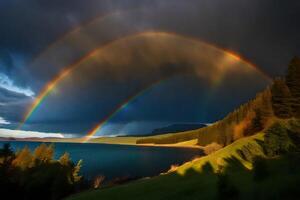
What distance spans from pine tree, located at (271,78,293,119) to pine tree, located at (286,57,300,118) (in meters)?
1.21

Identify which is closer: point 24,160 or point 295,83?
point 24,160

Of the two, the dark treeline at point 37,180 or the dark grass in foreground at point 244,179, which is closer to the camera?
the dark grass in foreground at point 244,179

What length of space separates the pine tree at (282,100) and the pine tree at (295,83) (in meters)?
1.21

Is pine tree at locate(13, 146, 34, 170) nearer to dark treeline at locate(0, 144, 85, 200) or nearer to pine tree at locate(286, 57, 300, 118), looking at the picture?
dark treeline at locate(0, 144, 85, 200)

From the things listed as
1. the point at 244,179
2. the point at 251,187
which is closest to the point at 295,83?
the point at 244,179

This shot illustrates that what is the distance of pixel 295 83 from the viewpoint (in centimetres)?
7706

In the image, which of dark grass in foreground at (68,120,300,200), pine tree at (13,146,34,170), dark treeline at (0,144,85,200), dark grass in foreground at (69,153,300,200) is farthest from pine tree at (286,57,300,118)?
pine tree at (13,146,34,170)

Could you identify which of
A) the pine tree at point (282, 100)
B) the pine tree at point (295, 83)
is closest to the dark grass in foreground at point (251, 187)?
the pine tree at point (282, 100)

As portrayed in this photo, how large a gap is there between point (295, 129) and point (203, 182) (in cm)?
3717

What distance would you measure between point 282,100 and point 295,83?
5.71m

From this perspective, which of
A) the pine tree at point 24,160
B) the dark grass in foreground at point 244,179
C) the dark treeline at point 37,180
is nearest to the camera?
the dark grass in foreground at point 244,179

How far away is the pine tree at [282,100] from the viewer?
3027 inches

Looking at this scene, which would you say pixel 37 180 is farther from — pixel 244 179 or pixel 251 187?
pixel 251 187

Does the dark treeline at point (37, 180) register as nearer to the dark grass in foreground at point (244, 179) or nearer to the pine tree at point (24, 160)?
the pine tree at point (24, 160)
